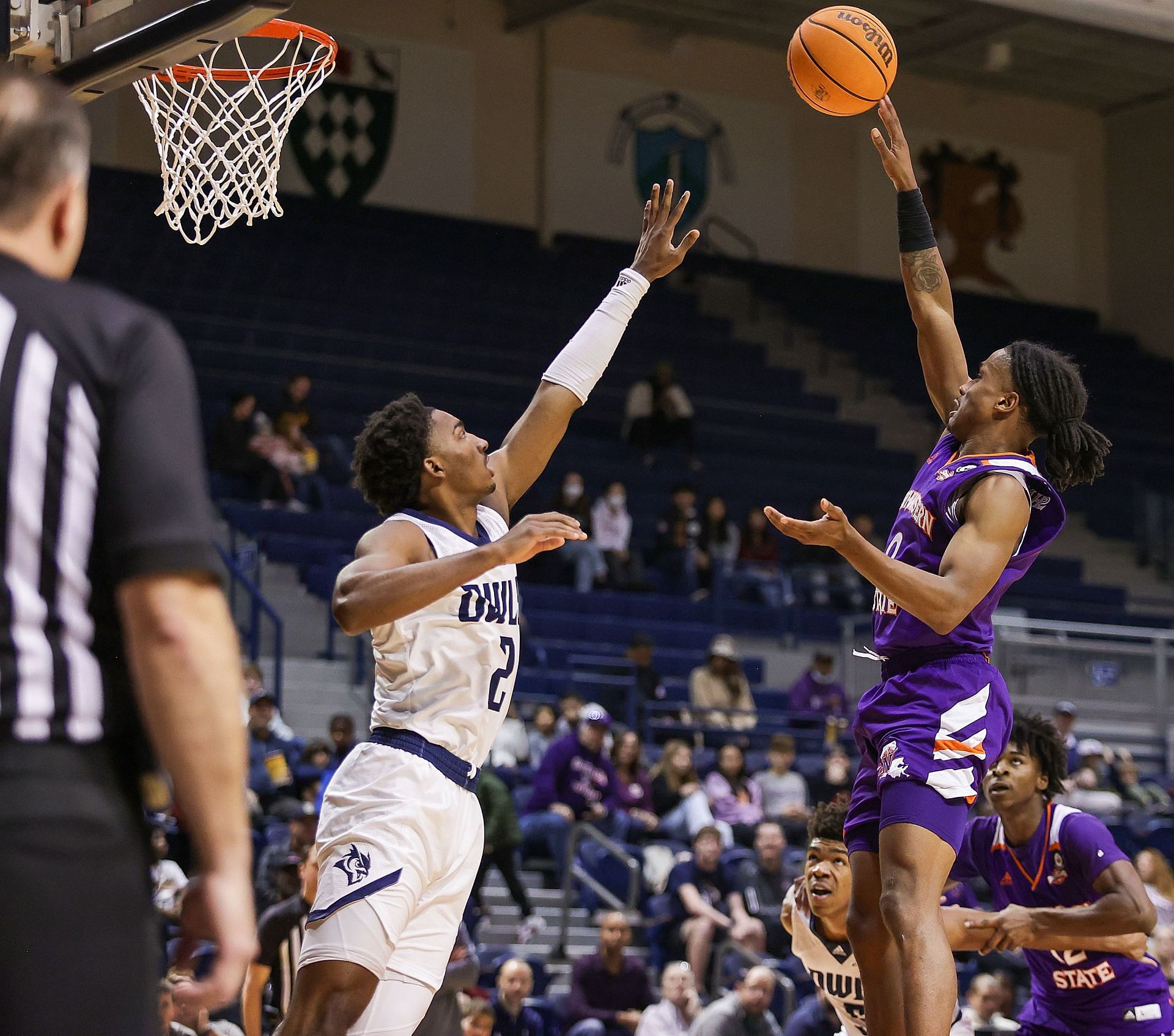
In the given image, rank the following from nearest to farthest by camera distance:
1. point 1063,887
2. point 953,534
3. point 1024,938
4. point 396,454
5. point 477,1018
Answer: point 953,534
point 396,454
point 1024,938
point 1063,887
point 477,1018

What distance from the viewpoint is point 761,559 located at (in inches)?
721

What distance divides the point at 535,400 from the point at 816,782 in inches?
368

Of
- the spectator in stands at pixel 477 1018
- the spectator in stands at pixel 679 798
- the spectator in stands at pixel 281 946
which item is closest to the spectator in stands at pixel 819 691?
the spectator in stands at pixel 679 798

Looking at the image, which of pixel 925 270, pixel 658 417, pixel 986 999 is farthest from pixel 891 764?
pixel 658 417

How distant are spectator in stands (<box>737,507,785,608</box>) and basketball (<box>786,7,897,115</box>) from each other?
1207 centimetres

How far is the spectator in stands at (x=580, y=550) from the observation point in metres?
16.7

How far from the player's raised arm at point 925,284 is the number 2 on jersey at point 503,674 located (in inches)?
59.5

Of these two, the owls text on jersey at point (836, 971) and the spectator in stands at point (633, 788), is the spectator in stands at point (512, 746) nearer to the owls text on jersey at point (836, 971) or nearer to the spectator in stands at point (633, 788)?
the spectator in stands at point (633, 788)

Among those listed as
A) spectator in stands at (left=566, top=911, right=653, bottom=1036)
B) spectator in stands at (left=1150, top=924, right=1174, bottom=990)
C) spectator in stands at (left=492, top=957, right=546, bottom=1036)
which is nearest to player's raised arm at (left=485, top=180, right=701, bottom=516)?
spectator in stands at (left=492, top=957, right=546, bottom=1036)

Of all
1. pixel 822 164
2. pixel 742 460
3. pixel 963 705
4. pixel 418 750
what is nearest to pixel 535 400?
pixel 418 750

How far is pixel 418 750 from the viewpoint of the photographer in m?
4.39

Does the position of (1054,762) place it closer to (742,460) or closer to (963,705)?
(963,705)

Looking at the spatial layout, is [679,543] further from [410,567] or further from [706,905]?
[410,567]

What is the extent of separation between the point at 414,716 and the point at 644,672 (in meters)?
10.4
